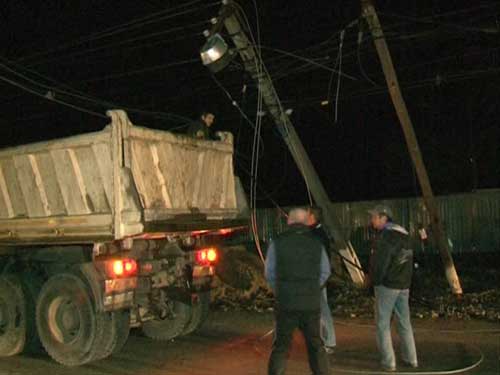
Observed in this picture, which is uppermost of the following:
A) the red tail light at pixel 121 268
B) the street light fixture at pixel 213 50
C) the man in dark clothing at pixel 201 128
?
the street light fixture at pixel 213 50

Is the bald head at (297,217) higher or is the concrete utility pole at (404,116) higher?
the concrete utility pole at (404,116)

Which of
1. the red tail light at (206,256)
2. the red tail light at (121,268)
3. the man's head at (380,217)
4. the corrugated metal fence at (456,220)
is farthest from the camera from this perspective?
the corrugated metal fence at (456,220)

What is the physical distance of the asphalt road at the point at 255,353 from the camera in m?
8.39

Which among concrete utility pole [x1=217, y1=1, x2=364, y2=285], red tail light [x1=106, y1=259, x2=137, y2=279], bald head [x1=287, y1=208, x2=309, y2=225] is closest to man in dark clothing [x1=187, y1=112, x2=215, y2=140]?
red tail light [x1=106, y1=259, x2=137, y2=279]

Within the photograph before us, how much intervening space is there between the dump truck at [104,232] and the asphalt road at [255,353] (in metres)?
0.33

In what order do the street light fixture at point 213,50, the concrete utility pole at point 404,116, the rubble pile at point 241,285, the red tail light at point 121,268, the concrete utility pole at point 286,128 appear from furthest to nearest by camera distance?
1. the rubble pile at point 241,285
2. the concrete utility pole at point 286,128
3. the concrete utility pole at point 404,116
4. the street light fixture at point 213,50
5. the red tail light at point 121,268

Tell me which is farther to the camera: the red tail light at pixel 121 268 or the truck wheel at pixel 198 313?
the truck wheel at pixel 198 313

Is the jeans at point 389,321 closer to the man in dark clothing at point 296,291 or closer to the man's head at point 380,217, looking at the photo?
the man's head at point 380,217

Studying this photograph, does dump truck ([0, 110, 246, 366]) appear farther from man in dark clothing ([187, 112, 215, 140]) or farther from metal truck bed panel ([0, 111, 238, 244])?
man in dark clothing ([187, 112, 215, 140])

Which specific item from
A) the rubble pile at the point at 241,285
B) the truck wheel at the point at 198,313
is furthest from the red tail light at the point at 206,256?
the rubble pile at the point at 241,285

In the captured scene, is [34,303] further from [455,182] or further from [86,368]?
[455,182]

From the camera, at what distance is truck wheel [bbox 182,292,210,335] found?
1048 cm

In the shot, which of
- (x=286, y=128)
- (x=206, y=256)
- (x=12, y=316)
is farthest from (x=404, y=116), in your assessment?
(x=12, y=316)

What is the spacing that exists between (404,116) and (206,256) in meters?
4.83
